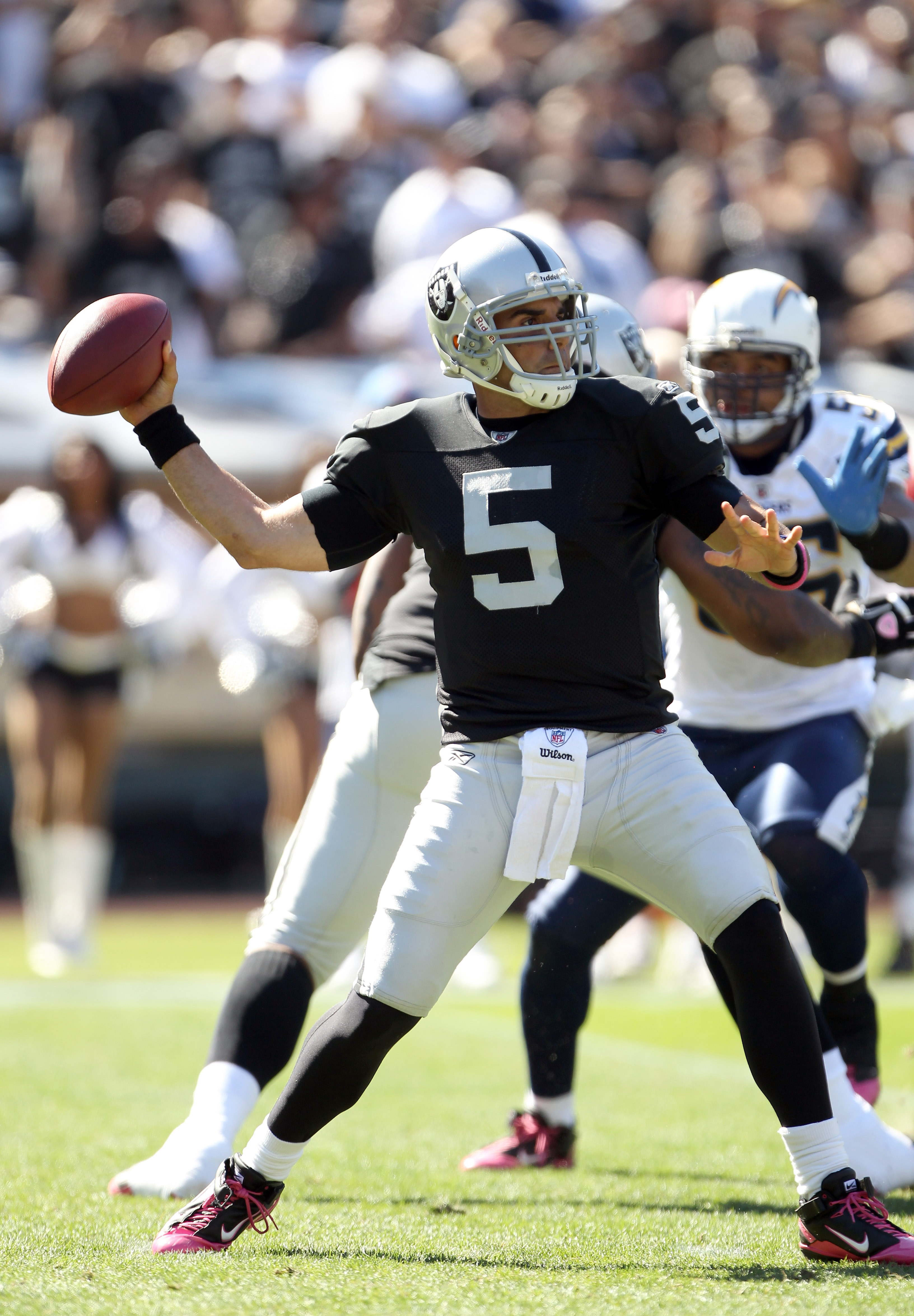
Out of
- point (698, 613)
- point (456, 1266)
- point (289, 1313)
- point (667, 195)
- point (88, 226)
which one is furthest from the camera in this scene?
point (667, 195)

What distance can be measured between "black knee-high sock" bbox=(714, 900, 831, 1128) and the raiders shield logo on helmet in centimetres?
120

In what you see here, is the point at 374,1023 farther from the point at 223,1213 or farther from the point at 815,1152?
the point at 815,1152

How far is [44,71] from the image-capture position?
11.9 m

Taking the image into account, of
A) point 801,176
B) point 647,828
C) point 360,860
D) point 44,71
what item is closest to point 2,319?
point 44,71

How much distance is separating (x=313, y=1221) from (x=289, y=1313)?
0.85 meters

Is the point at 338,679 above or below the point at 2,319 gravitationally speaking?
below

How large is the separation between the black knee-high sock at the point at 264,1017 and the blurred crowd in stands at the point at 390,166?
6.24 metres

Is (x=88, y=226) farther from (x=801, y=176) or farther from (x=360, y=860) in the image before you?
(x=360, y=860)

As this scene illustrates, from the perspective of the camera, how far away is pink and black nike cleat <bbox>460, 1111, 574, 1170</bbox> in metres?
4.01

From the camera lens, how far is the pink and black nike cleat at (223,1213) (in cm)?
295

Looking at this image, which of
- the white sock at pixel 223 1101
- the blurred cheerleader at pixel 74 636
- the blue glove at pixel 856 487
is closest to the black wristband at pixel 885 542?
the blue glove at pixel 856 487

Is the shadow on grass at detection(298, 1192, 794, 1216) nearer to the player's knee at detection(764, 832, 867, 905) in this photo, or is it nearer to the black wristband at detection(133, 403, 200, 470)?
the player's knee at detection(764, 832, 867, 905)

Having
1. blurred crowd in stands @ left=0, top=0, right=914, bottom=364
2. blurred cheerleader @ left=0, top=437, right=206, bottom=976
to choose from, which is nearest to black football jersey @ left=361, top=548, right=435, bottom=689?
blurred cheerleader @ left=0, top=437, right=206, bottom=976

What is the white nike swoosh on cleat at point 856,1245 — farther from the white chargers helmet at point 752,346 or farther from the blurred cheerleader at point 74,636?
the blurred cheerleader at point 74,636
